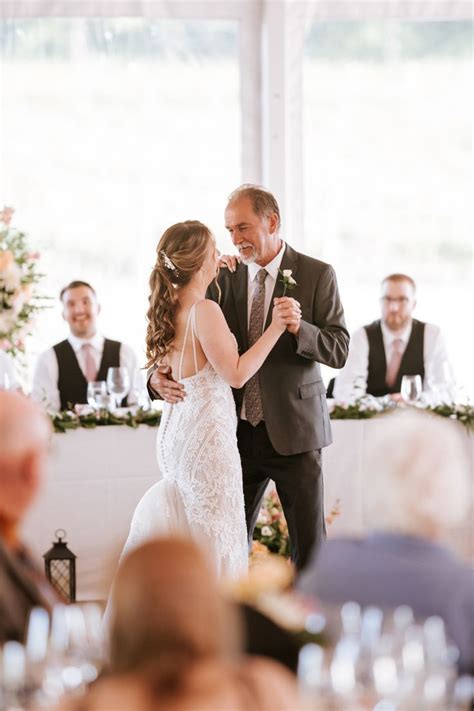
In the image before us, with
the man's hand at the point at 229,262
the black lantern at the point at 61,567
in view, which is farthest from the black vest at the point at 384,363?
the man's hand at the point at 229,262

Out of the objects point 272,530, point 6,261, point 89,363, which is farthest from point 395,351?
point 6,261

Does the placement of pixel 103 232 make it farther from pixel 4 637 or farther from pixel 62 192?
pixel 4 637

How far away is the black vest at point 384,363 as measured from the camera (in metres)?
7.11

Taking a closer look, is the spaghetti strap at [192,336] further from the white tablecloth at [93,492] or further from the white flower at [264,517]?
the white flower at [264,517]

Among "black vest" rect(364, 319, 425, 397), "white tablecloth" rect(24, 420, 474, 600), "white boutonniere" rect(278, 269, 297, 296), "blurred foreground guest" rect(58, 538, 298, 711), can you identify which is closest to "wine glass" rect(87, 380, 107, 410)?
"white tablecloth" rect(24, 420, 474, 600)

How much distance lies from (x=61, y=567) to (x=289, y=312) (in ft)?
6.25

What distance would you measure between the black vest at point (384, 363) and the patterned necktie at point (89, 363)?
1.61 metres

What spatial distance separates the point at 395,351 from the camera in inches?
282

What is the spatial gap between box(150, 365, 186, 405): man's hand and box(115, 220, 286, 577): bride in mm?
26

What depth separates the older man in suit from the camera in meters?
4.29

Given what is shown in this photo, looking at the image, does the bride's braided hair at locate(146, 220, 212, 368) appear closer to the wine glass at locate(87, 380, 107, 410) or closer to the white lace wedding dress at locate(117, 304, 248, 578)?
the white lace wedding dress at locate(117, 304, 248, 578)

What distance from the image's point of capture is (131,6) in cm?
851

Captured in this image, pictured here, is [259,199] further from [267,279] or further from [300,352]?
[300,352]

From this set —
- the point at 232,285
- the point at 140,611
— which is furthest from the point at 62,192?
the point at 140,611
